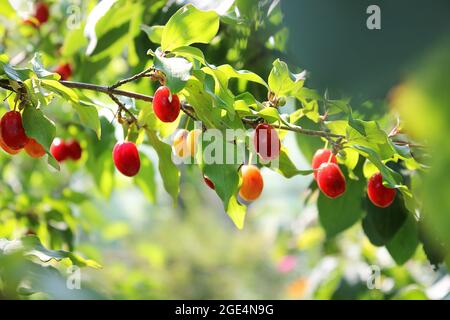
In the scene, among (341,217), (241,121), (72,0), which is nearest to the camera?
(241,121)

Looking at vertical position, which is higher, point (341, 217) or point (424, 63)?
point (341, 217)

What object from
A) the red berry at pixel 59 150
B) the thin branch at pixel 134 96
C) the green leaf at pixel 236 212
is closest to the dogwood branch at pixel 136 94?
the thin branch at pixel 134 96

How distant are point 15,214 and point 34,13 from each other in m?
Answer: 0.53

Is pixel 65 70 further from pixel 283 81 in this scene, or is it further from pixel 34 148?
pixel 283 81

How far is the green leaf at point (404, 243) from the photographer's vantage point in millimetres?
1153

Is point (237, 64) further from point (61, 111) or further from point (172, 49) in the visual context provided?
point (61, 111)

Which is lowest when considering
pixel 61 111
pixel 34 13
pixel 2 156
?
pixel 2 156

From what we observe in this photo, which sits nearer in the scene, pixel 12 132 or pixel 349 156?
pixel 12 132

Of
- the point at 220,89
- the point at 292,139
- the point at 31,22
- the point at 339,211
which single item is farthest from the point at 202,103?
the point at 31,22

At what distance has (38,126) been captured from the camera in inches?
28.9

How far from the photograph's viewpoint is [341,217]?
117cm

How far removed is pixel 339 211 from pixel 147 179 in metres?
0.48

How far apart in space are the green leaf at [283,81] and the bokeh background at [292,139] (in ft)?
0.12
